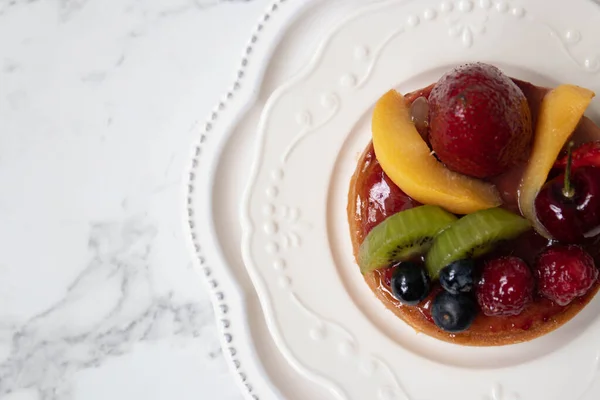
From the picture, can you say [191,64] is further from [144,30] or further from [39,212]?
[39,212]

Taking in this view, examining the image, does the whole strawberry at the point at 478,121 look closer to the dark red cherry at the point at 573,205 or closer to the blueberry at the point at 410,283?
the dark red cherry at the point at 573,205

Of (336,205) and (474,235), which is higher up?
(474,235)

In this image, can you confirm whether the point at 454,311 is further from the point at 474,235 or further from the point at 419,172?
the point at 419,172

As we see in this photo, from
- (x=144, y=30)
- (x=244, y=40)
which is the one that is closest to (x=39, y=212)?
(x=144, y=30)

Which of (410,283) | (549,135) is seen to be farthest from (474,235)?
(549,135)

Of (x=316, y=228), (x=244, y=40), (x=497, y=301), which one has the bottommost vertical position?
(x=316, y=228)

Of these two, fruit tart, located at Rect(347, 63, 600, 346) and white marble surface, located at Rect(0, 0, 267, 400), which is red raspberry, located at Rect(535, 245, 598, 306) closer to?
fruit tart, located at Rect(347, 63, 600, 346)
